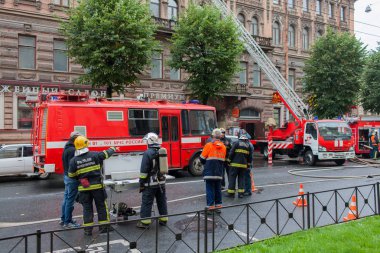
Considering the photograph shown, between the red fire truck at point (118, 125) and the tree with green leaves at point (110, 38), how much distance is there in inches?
167

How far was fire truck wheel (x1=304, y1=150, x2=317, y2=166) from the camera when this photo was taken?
765 inches

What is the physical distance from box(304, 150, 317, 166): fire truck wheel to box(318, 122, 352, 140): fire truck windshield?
3.72 ft

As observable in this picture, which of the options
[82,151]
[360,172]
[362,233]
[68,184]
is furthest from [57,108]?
[360,172]

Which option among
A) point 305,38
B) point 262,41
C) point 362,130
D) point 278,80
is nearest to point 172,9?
point 262,41

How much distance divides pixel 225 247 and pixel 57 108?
8.44 meters

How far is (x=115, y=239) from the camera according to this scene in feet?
22.0

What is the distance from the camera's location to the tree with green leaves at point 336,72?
28328 millimetres

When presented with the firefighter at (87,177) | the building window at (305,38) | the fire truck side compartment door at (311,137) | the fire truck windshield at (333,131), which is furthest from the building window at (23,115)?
the building window at (305,38)

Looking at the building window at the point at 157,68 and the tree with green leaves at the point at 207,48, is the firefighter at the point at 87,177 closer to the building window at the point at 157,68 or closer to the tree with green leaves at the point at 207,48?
the tree with green leaves at the point at 207,48

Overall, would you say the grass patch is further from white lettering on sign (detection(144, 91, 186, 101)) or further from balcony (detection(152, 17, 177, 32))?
balcony (detection(152, 17, 177, 32))

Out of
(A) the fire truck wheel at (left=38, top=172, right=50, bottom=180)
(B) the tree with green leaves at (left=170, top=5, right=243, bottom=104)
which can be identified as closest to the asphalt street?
(A) the fire truck wheel at (left=38, top=172, right=50, bottom=180)

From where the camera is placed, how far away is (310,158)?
771 inches

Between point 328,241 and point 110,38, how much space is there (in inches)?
567

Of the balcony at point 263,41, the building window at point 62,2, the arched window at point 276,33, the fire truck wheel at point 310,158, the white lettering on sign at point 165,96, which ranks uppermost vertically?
the arched window at point 276,33
